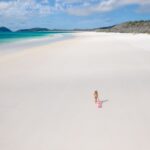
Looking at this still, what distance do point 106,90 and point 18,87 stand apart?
325 centimetres

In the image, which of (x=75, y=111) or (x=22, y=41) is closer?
(x=75, y=111)

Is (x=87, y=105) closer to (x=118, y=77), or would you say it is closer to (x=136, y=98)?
(x=136, y=98)

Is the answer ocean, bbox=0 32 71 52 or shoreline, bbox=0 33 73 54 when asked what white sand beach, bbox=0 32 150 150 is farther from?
ocean, bbox=0 32 71 52

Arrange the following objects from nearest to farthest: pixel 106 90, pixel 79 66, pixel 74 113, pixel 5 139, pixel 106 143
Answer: pixel 106 143 → pixel 5 139 → pixel 74 113 → pixel 106 90 → pixel 79 66

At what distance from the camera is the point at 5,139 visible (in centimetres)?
510

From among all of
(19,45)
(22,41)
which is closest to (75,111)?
(19,45)

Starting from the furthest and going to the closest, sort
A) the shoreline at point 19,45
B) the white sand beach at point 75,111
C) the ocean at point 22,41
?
the ocean at point 22,41
the shoreline at point 19,45
the white sand beach at point 75,111

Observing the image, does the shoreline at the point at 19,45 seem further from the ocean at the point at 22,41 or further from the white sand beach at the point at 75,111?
the white sand beach at the point at 75,111

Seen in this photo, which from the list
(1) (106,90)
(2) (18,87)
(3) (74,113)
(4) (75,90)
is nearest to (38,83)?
(2) (18,87)

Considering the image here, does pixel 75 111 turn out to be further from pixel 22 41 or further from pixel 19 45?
pixel 22 41

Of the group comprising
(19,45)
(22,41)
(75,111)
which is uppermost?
(75,111)

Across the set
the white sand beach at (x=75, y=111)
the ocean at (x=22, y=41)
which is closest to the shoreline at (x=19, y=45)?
the ocean at (x=22, y=41)

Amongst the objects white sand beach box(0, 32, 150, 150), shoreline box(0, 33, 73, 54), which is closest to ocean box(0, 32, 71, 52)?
shoreline box(0, 33, 73, 54)

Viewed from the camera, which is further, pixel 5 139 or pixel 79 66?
pixel 79 66
